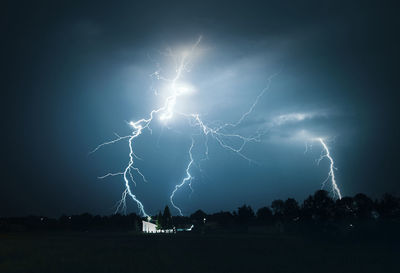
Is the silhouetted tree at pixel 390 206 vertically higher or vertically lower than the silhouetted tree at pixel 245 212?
lower

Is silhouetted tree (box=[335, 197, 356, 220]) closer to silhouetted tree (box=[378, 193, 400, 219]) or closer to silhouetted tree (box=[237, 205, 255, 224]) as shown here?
silhouetted tree (box=[378, 193, 400, 219])

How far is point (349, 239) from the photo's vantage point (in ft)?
78.4

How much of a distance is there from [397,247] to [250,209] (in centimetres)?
4926

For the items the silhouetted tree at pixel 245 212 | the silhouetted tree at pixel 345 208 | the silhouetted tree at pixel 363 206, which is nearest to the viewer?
the silhouetted tree at pixel 345 208

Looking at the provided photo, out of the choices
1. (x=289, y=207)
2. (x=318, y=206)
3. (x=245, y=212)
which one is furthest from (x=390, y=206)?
(x=245, y=212)

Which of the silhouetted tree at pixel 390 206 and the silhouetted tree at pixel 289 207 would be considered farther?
the silhouetted tree at pixel 289 207

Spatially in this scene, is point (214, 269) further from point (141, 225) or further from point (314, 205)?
point (141, 225)

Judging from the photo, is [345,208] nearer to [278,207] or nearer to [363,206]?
[363,206]

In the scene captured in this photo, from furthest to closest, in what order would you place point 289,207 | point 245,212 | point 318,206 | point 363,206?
point 245,212 < point 289,207 < point 363,206 < point 318,206

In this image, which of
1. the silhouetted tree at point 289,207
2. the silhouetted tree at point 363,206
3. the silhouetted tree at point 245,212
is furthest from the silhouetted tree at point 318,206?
the silhouetted tree at point 245,212

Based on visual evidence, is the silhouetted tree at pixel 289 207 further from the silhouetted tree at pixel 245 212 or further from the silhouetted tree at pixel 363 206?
the silhouetted tree at pixel 363 206

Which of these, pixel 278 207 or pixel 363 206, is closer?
pixel 363 206

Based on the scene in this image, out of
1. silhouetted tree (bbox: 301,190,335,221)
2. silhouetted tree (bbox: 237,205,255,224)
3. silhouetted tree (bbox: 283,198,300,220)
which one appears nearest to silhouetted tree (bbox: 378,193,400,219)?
silhouetted tree (bbox: 301,190,335,221)

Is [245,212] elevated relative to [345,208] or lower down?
elevated
